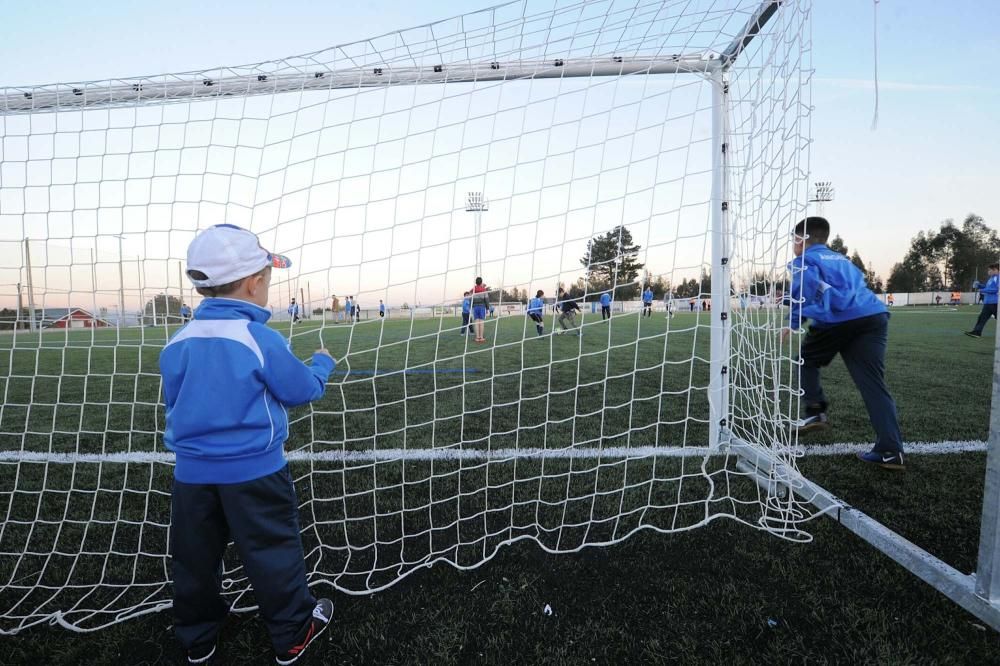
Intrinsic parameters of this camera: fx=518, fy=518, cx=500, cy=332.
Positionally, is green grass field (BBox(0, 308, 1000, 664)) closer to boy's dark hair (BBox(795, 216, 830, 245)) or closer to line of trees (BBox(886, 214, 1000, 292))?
boy's dark hair (BBox(795, 216, 830, 245))

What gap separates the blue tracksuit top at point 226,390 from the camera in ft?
5.15

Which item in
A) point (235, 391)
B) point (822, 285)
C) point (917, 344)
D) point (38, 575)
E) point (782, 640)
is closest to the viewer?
point (235, 391)

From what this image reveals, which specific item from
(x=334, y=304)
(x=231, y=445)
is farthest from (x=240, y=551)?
(x=334, y=304)

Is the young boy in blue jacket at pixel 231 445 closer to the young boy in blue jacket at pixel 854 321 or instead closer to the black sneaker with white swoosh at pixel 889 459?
the young boy in blue jacket at pixel 854 321

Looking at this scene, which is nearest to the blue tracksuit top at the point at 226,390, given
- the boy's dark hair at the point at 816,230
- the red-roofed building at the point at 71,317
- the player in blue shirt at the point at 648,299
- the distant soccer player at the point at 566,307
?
the distant soccer player at the point at 566,307

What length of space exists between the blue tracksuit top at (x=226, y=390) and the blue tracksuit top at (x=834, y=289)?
2.96 meters

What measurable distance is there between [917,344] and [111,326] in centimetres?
1306

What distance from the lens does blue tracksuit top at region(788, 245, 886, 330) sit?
3.20 m

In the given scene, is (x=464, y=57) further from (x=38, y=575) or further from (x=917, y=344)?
(x=917, y=344)

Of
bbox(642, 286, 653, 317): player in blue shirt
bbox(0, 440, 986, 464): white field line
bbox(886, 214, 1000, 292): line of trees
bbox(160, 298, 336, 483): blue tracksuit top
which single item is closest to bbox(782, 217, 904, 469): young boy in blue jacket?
bbox(0, 440, 986, 464): white field line

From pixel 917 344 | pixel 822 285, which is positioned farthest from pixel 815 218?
pixel 917 344

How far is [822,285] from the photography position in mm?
3199

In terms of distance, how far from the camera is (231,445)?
5.23ft

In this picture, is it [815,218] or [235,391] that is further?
[815,218]
